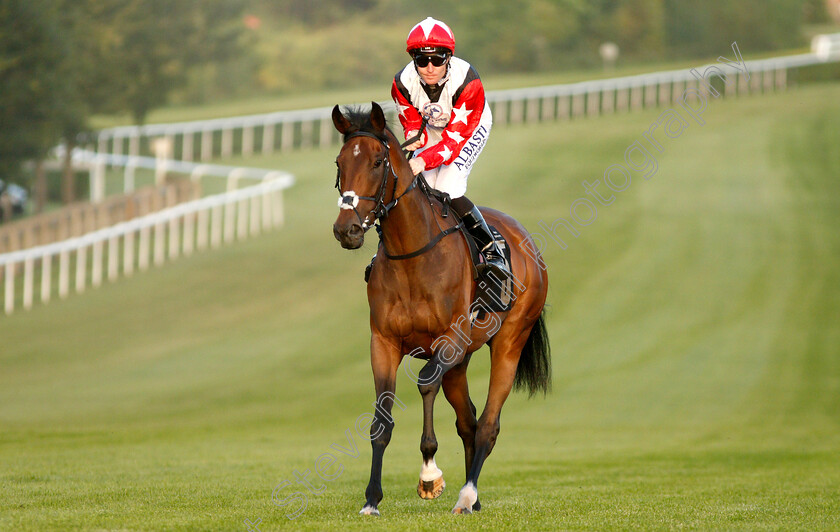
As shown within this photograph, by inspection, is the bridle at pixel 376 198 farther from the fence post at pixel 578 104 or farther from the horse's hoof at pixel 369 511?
the fence post at pixel 578 104

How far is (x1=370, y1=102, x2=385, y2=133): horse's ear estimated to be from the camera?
19.7 feet

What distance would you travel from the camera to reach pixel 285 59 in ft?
159

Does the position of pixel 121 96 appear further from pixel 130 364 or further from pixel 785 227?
pixel 785 227

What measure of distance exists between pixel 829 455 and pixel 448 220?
20.4ft

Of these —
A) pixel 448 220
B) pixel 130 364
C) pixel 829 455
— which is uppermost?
pixel 448 220

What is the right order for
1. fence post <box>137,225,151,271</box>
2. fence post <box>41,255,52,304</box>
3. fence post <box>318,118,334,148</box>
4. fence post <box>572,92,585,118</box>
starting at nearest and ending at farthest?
fence post <box>41,255,52,304</box>, fence post <box>137,225,151,271</box>, fence post <box>318,118,334,148</box>, fence post <box>572,92,585,118</box>

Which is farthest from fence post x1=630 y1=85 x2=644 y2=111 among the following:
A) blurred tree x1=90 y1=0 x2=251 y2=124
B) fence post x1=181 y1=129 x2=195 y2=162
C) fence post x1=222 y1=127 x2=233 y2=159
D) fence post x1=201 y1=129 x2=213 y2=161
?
blurred tree x1=90 y1=0 x2=251 y2=124

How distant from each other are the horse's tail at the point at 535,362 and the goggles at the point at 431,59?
2.22 meters

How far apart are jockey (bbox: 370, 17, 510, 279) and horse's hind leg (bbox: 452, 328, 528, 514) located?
59 centimetres

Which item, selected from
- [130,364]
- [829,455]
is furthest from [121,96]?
[829,455]

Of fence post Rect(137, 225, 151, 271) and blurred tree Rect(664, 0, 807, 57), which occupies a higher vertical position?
blurred tree Rect(664, 0, 807, 57)

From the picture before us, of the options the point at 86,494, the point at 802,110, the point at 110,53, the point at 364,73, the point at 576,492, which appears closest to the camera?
the point at 86,494

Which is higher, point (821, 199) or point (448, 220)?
point (448, 220)

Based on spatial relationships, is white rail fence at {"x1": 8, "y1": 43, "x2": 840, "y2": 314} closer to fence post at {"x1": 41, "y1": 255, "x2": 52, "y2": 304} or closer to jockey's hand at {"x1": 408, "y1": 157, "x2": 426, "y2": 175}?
fence post at {"x1": 41, "y1": 255, "x2": 52, "y2": 304}
